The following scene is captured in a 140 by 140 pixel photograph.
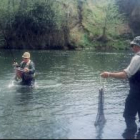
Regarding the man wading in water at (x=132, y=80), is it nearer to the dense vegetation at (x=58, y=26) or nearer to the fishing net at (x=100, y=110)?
the fishing net at (x=100, y=110)

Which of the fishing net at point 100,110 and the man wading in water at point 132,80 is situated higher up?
the man wading in water at point 132,80

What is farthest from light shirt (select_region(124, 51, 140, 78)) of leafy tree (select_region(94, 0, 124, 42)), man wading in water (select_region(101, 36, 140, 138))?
leafy tree (select_region(94, 0, 124, 42))

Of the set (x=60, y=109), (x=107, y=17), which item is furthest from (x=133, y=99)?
(x=107, y=17)

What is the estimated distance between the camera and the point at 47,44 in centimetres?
7212

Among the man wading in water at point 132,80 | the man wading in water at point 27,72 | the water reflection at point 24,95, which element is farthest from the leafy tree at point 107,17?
the man wading in water at point 132,80

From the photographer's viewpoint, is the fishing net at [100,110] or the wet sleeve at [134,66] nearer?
the wet sleeve at [134,66]

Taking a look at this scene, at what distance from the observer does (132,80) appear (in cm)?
1245

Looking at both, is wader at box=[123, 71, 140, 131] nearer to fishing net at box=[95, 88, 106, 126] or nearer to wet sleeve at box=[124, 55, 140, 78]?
wet sleeve at box=[124, 55, 140, 78]

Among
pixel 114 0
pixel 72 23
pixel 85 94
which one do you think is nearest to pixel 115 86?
pixel 85 94

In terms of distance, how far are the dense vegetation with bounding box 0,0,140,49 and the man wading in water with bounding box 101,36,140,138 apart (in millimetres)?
58889

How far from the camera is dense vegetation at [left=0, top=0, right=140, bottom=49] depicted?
71.6 metres

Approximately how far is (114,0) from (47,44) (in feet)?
96.3

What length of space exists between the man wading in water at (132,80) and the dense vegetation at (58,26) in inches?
2318

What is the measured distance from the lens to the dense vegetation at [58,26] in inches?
2820
